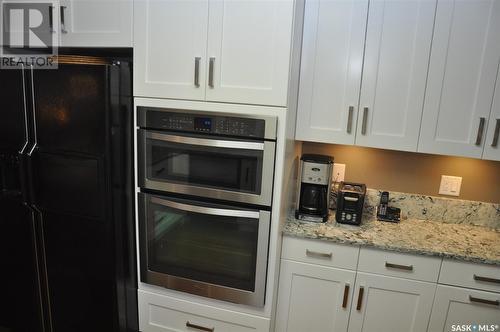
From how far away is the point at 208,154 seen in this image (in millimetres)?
1596

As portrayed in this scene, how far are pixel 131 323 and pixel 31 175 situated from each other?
0.99 m

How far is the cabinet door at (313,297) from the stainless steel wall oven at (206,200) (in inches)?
9.7

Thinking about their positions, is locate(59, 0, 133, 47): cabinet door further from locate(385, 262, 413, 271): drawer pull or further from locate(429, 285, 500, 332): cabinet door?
locate(429, 285, 500, 332): cabinet door

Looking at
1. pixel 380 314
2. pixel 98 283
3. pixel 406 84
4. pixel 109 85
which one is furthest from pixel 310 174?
pixel 98 283

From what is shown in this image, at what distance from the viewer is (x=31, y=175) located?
1686 millimetres

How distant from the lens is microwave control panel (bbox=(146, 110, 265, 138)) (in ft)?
4.93

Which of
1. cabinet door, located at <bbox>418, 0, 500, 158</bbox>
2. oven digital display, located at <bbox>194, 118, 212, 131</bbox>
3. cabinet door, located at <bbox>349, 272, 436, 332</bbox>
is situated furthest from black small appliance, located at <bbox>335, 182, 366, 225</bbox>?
oven digital display, located at <bbox>194, 118, 212, 131</bbox>

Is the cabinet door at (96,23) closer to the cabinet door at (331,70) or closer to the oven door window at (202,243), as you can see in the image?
the oven door window at (202,243)

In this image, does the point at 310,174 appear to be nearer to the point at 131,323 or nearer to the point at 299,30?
the point at 299,30

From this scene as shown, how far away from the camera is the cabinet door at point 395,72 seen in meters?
1.67

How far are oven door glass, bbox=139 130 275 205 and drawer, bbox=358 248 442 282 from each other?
0.65 metres

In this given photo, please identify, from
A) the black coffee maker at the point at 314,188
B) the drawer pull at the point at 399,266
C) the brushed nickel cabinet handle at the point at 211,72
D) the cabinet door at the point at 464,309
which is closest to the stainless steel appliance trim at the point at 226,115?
the brushed nickel cabinet handle at the point at 211,72

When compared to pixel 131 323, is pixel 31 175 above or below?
above
